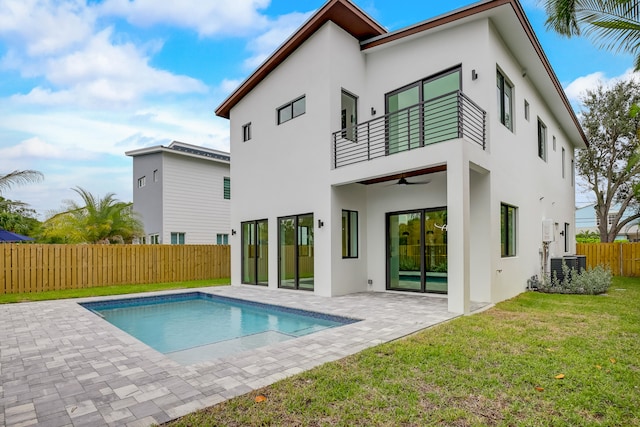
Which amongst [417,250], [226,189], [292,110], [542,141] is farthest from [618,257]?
[226,189]

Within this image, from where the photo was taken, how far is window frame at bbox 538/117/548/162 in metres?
12.9

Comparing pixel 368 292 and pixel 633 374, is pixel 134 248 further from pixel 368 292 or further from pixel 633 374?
pixel 633 374

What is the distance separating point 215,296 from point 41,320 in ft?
15.1

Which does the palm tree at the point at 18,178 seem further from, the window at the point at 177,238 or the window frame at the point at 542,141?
the window frame at the point at 542,141

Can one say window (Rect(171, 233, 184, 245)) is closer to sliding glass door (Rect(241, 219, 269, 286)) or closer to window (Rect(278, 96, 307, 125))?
sliding glass door (Rect(241, 219, 269, 286))

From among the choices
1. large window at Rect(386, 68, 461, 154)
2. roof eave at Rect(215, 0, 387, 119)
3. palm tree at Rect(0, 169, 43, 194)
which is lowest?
palm tree at Rect(0, 169, 43, 194)

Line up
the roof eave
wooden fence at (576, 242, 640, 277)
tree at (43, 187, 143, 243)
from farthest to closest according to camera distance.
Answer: wooden fence at (576, 242, 640, 277), tree at (43, 187, 143, 243), the roof eave

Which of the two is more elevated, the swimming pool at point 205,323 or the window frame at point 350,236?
the window frame at point 350,236

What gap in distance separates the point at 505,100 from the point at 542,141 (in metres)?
4.62

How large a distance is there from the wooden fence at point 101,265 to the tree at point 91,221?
8.69 ft

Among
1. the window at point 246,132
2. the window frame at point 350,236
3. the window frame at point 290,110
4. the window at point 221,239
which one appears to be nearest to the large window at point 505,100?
the window frame at point 350,236

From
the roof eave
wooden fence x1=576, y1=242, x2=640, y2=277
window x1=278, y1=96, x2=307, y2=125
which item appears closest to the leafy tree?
the roof eave

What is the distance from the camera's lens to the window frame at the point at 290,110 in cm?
1113

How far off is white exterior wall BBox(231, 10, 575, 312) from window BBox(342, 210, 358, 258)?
0.65ft
